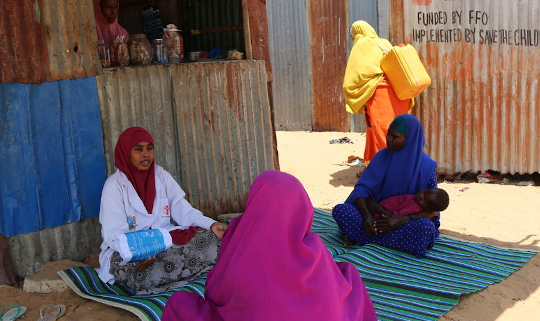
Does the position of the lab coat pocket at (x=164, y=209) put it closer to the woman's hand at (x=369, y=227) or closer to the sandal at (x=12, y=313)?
the sandal at (x=12, y=313)

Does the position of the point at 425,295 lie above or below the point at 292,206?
below

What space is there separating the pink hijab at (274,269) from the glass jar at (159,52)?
3340 mm

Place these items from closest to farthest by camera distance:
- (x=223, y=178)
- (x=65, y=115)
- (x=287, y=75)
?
1. (x=65, y=115)
2. (x=223, y=178)
3. (x=287, y=75)

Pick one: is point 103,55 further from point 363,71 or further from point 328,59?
point 328,59

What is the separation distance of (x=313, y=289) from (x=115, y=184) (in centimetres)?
219

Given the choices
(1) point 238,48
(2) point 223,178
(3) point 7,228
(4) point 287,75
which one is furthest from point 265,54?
(4) point 287,75

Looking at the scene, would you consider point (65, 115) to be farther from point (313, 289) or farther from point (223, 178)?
point (313, 289)

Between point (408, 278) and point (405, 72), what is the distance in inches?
134

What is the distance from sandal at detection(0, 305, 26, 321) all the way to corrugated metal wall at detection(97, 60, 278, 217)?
1357mm

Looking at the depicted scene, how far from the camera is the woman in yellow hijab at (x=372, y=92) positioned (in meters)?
6.87

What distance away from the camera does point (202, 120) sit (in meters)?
5.07

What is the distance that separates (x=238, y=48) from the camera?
5.92m

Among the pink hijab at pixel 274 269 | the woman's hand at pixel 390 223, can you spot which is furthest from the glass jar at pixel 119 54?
the pink hijab at pixel 274 269

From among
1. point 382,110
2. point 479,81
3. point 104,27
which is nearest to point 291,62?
point 382,110
